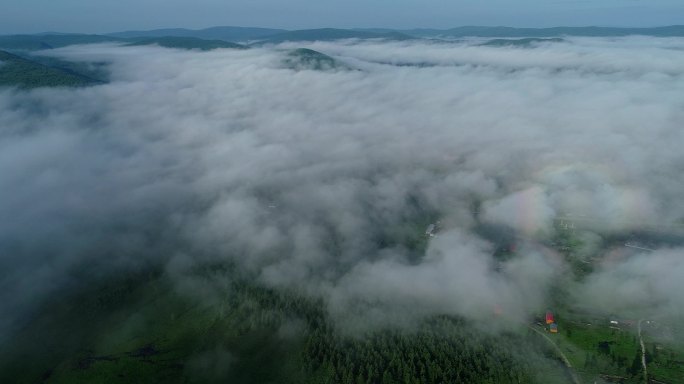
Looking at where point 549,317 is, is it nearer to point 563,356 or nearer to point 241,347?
point 563,356

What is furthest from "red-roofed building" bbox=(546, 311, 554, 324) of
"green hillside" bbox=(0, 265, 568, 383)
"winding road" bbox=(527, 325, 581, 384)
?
"green hillside" bbox=(0, 265, 568, 383)

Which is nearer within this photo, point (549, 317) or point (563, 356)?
point (563, 356)

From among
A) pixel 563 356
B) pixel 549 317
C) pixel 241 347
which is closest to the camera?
pixel 563 356

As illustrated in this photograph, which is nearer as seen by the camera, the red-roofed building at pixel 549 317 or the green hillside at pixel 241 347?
the green hillside at pixel 241 347

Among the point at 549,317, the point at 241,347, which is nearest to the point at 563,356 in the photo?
the point at 549,317

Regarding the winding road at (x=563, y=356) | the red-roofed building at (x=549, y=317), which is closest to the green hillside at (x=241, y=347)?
the winding road at (x=563, y=356)

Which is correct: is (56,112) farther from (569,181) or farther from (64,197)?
(569,181)

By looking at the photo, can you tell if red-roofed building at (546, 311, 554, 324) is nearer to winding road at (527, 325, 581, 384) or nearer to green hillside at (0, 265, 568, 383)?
winding road at (527, 325, 581, 384)

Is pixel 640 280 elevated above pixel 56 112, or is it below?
below

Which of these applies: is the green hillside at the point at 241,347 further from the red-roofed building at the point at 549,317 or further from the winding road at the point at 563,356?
the red-roofed building at the point at 549,317

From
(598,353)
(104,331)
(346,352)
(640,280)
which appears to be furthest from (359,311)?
(640,280)

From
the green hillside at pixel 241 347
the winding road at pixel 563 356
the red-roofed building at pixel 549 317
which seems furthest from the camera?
the red-roofed building at pixel 549 317
